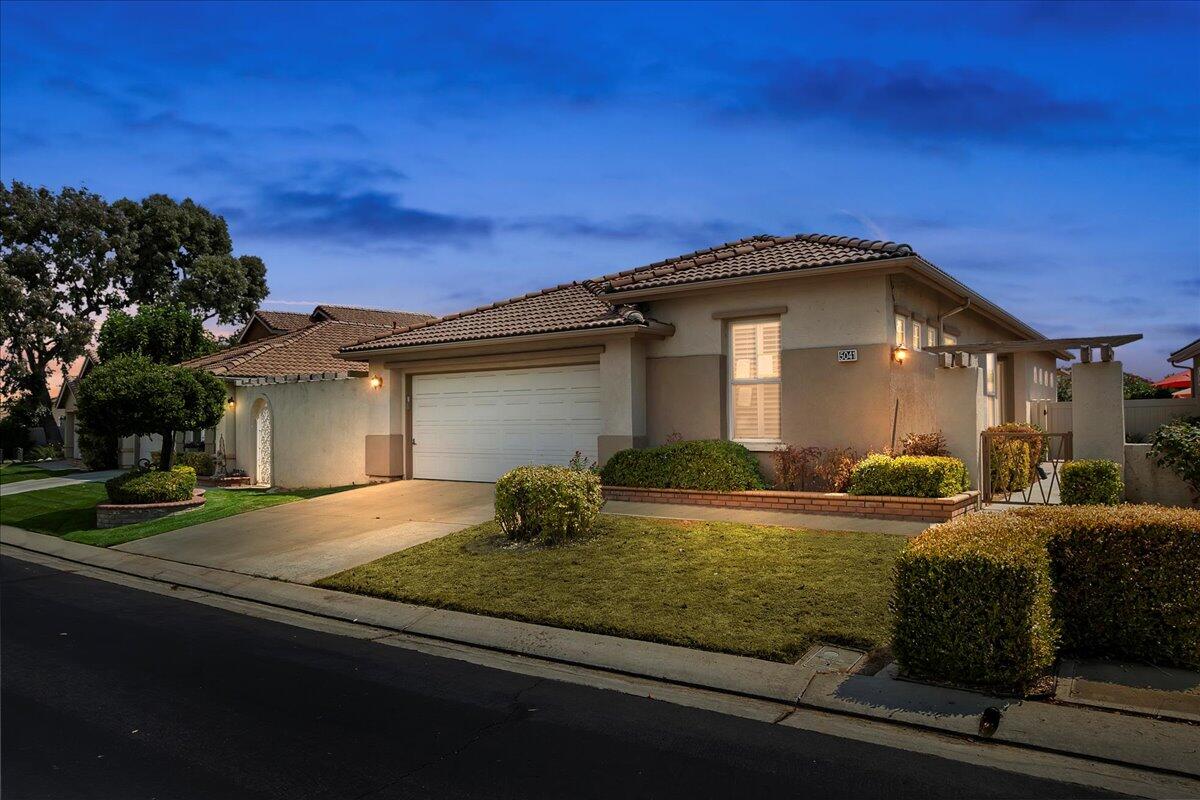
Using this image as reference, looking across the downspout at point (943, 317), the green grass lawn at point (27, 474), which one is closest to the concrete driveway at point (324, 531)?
the downspout at point (943, 317)

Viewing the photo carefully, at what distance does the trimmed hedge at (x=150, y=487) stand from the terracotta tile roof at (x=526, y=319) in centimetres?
462

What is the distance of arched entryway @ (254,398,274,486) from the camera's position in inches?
877

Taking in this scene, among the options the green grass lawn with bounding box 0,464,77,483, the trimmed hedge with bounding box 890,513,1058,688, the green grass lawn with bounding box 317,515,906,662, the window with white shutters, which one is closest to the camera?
the trimmed hedge with bounding box 890,513,1058,688

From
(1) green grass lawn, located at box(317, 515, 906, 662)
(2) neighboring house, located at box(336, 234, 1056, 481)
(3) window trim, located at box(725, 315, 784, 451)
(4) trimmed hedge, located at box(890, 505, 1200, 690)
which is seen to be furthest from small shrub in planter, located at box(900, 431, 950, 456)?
(4) trimmed hedge, located at box(890, 505, 1200, 690)

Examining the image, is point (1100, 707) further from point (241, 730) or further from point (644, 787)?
point (241, 730)

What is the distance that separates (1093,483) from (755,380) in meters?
5.46

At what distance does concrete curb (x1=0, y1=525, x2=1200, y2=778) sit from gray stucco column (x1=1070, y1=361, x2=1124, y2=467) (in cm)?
709

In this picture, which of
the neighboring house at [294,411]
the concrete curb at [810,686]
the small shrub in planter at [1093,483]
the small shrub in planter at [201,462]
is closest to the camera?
the concrete curb at [810,686]

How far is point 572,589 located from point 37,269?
4451cm

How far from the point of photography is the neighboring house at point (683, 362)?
13.5 meters

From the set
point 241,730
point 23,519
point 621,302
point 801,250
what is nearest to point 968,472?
point 801,250

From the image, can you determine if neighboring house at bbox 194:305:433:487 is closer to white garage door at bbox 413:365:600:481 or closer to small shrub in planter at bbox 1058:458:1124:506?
white garage door at bbox 413:365:600:481

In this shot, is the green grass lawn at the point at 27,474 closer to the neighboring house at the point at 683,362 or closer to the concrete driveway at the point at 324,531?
the neighboring house at the point at 683,362

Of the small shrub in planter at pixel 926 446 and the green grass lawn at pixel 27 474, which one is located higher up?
the small shrub in planter at pixel 926 446
